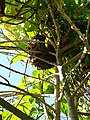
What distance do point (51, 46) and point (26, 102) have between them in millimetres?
334

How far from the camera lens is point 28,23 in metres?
1.09

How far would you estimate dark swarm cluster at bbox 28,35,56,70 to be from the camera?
1028 mm

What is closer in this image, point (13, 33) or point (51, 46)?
point (51, 46)

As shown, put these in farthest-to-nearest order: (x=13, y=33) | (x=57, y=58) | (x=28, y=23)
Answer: (x=13, y=33)
(x=28, y=23)
(x=57, y=58)

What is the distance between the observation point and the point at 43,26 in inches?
41.6

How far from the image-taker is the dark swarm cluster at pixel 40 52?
103 centimetres

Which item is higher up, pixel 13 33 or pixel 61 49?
pixel 13 33

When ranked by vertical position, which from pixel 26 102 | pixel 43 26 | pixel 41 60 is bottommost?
pixel 26 102

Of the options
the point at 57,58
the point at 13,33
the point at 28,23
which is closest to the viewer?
the point at 57,58

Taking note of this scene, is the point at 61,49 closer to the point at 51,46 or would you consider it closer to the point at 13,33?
the point at 51,46

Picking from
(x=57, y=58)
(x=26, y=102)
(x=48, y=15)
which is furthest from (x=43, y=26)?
(x=26, y=102)

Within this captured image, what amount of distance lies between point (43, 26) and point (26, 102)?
37 cm

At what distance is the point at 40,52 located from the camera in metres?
1.04

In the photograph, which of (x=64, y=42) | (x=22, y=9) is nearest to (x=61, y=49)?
(x=64, y=42)
